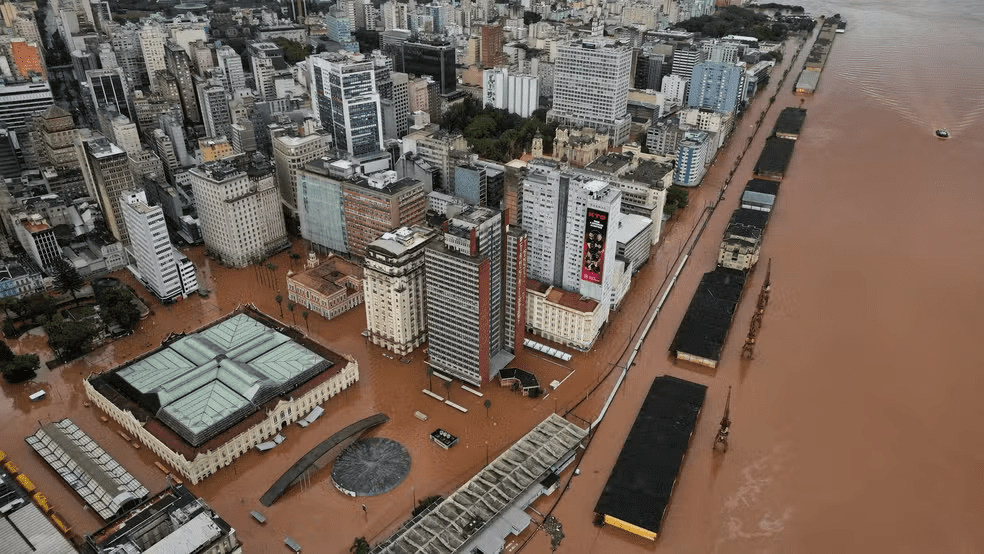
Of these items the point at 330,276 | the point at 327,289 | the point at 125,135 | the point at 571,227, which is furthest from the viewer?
the point at 125,135

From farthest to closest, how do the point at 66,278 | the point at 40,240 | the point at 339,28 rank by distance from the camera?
the point at 339,28, the point at 40,240, the point at 66,278

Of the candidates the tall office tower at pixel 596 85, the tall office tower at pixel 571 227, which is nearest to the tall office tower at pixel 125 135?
the tall office tower at pixel 571 227

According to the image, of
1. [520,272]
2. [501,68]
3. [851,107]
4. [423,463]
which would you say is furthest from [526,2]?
[423,463]

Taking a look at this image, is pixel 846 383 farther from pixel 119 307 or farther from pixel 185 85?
pixel 185 85

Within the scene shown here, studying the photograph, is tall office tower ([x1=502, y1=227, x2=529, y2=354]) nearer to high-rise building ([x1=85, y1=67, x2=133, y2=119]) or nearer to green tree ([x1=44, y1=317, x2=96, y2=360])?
green tree ([x1=44, y1=317, x2=96, y2=360])

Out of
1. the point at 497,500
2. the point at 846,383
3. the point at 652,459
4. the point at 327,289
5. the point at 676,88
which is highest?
the point at 676,88

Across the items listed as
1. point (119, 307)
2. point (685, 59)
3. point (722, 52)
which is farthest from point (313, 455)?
point (722, 52)
